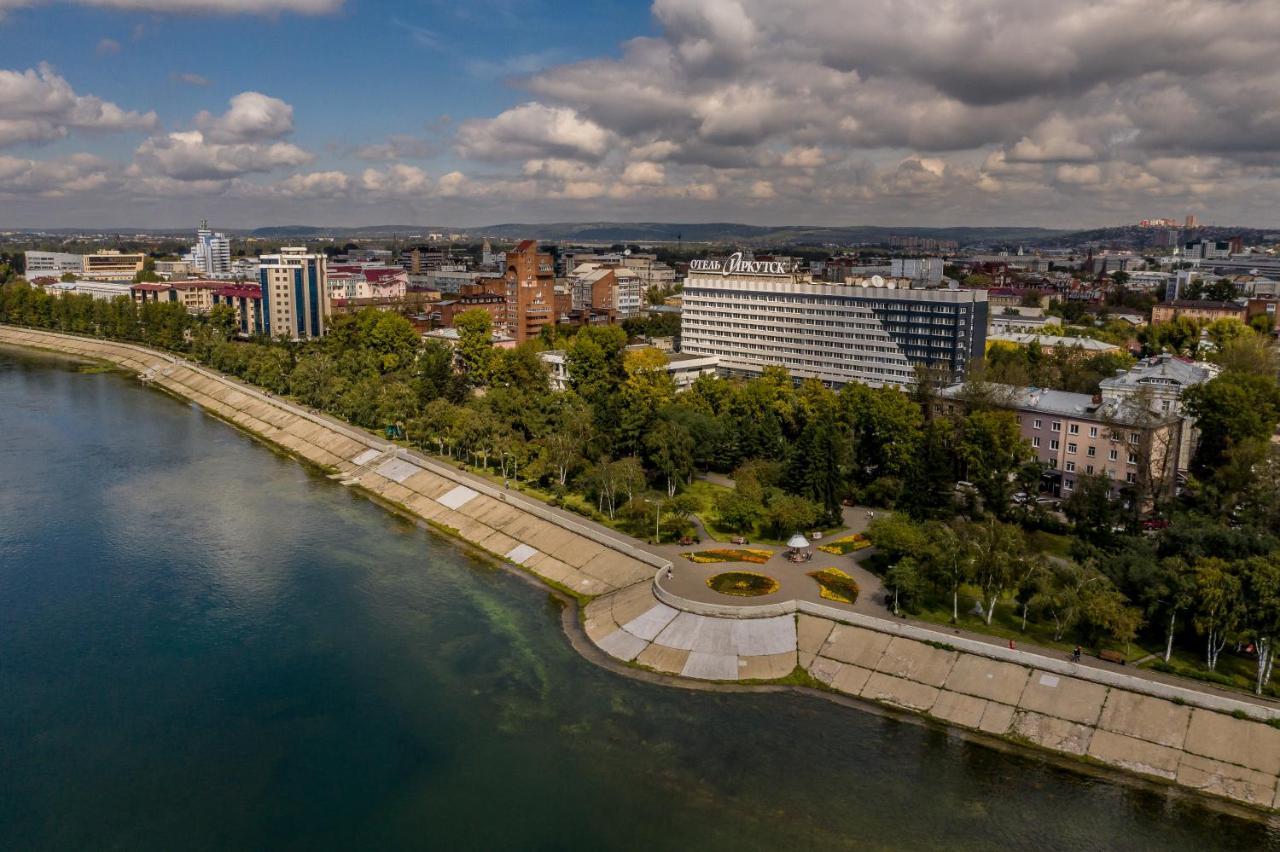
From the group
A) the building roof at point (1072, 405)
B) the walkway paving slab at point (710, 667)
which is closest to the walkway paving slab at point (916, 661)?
the walkway paving slab at point (710, 667)

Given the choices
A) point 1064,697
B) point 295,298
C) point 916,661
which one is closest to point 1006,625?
point 916,661

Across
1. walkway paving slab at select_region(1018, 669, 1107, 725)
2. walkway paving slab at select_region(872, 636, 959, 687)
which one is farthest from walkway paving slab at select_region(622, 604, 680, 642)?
walkway paving slab at select_region(1018, 669, 1107, 725)

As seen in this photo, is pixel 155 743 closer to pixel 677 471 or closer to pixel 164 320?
pixel 677 471

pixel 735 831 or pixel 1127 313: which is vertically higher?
pixel 1127 313

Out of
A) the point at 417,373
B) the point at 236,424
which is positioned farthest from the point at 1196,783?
the point at 236,424

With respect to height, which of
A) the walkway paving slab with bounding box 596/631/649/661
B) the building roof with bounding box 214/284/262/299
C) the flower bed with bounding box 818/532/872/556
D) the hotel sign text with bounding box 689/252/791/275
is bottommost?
the walkway paving slab with bounding box 596/631/649/661

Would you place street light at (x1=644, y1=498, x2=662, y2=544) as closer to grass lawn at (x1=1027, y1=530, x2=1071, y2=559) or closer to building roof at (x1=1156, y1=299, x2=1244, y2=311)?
grass lawn at (x1=1027, y1=530, x2=1071, y2=559)
